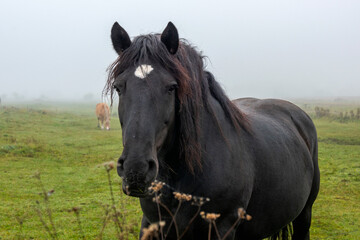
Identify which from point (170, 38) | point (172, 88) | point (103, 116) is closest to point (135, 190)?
point (172, 88)

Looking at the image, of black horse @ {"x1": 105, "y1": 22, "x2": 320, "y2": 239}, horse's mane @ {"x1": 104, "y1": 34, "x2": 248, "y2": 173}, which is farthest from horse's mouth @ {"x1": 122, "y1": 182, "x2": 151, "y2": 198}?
horse's mane @ {"x1": 104, "y1": 34, "x2": 248, "y2": 173}

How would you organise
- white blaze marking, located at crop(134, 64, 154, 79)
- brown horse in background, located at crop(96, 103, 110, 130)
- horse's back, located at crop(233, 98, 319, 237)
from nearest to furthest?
white blaze marking, located at crop(134, 64, 154, 79) < horse's back, located at crop(233, 98, 319, 237) < brown horse in background, located at crop(96, 103, 110, 130)

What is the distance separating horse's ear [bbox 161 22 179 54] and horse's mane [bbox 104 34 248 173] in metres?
0.04

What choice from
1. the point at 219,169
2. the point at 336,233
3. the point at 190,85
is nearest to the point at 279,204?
the point at 219,169

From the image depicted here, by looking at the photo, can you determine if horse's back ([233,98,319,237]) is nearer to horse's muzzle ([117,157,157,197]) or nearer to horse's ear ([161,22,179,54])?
horse's ear ([161,22,179,54])

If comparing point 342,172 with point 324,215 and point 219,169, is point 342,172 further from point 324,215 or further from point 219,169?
point 219,169

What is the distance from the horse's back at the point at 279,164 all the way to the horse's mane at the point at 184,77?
2.39 ft

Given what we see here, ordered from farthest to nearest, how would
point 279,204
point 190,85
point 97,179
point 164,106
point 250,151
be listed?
point 97,179 → point 279,204 → point 250,151 → point 190,85 → point 164,106

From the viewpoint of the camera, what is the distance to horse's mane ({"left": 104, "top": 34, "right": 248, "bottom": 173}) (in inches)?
99.2

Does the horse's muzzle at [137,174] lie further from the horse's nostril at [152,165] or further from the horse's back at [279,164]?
the horse's back at [279,164]

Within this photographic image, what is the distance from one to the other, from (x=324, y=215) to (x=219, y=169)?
589 cm

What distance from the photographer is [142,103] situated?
2305 mm

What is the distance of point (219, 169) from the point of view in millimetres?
2730

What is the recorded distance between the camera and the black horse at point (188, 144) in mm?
2270
